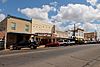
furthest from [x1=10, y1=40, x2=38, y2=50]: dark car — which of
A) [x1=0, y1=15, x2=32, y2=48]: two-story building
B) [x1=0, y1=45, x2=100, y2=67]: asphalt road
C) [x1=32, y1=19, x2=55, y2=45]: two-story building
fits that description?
[x1=0, y1=45, x2=100, y2=67]: asphalt road

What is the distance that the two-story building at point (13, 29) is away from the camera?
46359mm

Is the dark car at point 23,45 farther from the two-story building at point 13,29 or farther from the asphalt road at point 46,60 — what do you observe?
the asphalt road at point 46,60

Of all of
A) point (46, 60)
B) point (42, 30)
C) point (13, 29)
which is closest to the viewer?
point (46, 60)

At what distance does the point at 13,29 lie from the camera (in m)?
48.4

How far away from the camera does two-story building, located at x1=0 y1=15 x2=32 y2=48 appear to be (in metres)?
46.4

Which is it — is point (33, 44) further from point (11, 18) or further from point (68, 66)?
point (68, 66)

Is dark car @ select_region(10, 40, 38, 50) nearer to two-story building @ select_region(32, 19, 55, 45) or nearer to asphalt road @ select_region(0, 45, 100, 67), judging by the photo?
two-story building @ select_region(32, 19, 55, 45)

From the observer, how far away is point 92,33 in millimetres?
155875

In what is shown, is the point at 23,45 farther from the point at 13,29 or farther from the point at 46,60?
the point at 46,60

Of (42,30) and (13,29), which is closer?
(13,29)

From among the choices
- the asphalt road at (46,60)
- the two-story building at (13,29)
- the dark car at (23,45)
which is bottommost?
the asphalt road at (46,60)

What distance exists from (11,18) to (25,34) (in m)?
4.75

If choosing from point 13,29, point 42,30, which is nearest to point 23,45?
point 13,29

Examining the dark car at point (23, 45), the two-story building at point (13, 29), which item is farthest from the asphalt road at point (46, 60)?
the two-story building at point (13, 29)
